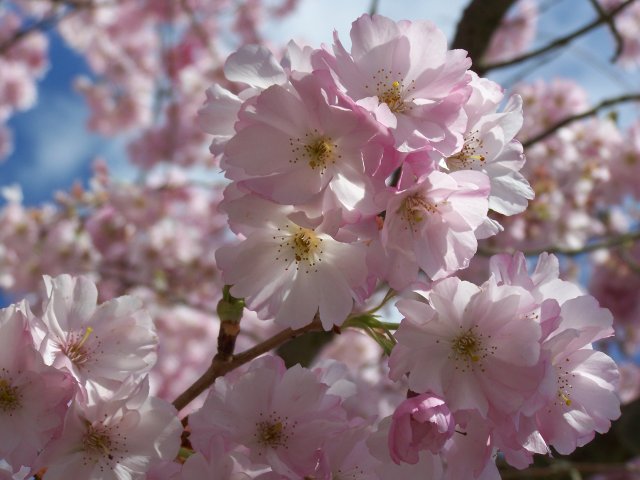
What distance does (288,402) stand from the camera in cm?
100

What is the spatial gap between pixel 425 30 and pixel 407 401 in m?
0.51

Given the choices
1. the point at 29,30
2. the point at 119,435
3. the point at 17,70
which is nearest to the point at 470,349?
the point at 119,435

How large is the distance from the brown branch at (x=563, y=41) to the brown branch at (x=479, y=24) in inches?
4.2

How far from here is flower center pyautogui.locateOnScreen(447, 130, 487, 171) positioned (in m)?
1.01

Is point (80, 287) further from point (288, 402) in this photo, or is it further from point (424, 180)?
point (424, 180)

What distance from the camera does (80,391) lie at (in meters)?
0.93

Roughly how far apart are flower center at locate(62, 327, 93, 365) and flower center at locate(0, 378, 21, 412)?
8 centimetres

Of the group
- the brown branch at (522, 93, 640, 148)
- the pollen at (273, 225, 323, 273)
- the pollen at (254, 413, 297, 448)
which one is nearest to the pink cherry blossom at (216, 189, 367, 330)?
the pollen at (273, 225, 323, 273)

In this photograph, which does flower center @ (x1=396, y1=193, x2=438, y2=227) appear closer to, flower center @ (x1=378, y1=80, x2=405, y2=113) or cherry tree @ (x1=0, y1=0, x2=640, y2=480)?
cherry tree @ (x1=0, y1=0, x2=640, y2=480)

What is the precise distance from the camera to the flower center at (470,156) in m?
1.01

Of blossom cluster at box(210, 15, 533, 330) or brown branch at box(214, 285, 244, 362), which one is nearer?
blossom cluster at box(210, 15, 533, 330)

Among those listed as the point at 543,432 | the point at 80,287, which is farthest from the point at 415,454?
the point at 80,287

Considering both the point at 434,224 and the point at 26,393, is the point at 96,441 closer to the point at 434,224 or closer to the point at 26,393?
the point at 26,393

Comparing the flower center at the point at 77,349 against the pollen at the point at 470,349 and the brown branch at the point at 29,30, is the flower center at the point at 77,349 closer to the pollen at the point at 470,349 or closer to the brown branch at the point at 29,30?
the pollen at the point at 470,349
